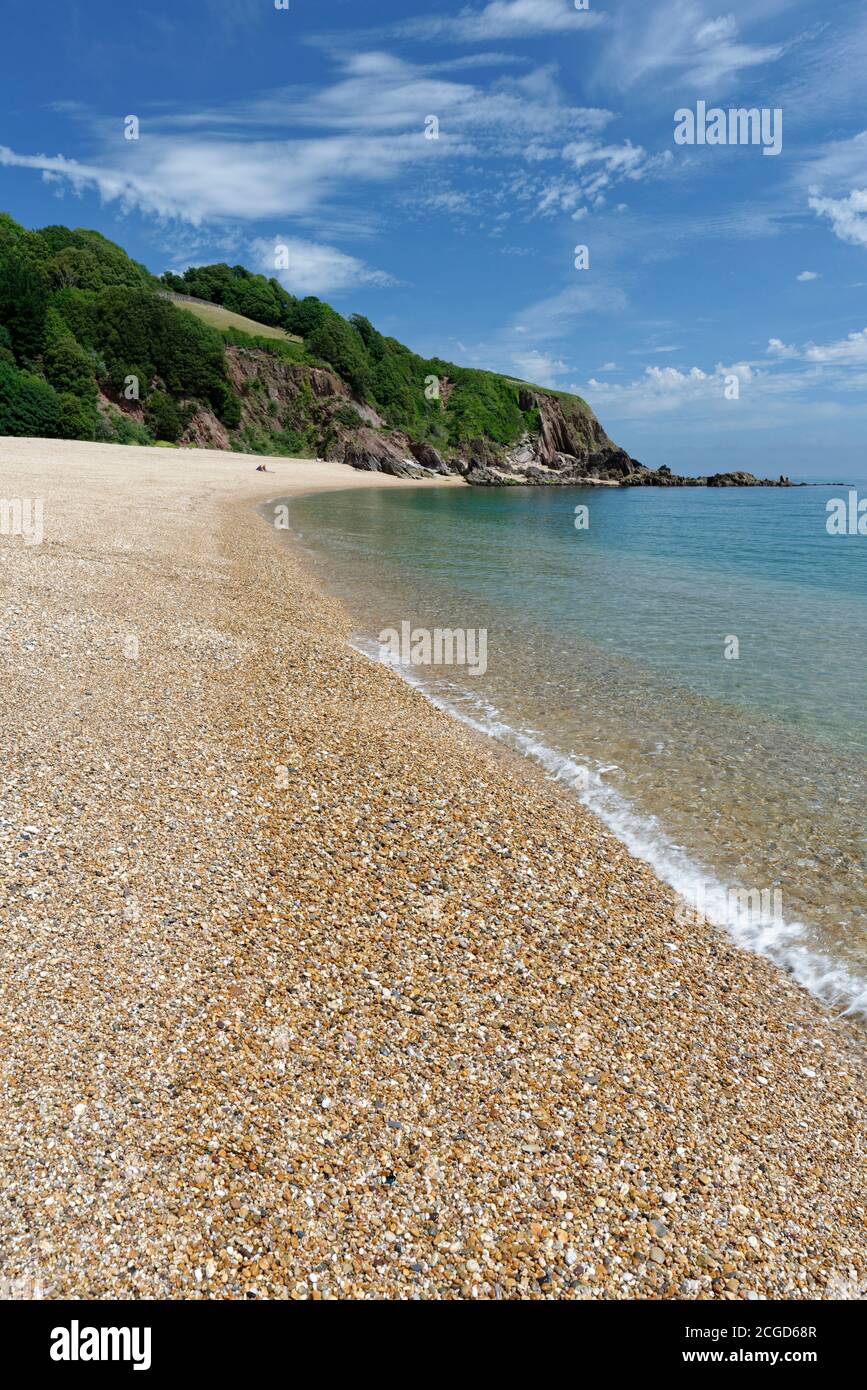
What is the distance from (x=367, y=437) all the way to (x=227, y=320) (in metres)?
39.1

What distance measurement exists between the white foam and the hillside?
211 ft

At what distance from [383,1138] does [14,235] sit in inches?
4904

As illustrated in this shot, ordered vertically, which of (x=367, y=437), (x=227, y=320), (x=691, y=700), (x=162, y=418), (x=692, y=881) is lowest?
(x=692, y=881)

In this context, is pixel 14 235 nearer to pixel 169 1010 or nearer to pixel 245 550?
pixel 245 550

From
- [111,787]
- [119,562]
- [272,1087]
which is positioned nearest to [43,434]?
[119,562]

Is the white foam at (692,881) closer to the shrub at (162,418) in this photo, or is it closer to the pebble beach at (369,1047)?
the pebble beach at (369,1047)

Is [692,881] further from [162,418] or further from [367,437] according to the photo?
[367,437]

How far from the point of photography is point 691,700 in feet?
43.6

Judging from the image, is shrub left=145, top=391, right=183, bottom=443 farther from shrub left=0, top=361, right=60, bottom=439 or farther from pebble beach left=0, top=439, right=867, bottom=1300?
pebble beach left=0, top=439, right=867, bottom=1300

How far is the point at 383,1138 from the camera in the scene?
4262 millimetres

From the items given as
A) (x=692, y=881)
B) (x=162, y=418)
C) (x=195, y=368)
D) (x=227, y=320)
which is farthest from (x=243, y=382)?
(x=692, y=881)
